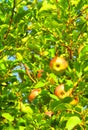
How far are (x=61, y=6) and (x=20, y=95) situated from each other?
1.26 m

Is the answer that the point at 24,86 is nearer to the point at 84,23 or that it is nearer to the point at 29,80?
A: the point at 29,80

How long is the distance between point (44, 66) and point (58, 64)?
1.62 feet

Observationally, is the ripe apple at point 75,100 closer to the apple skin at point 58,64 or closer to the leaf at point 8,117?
the apple skin at point 58,64

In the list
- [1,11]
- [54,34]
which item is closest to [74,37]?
[54,34]

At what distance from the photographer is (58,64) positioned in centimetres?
452

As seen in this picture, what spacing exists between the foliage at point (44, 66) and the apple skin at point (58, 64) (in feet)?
0.21

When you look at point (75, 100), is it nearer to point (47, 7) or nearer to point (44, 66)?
point (44, 66)

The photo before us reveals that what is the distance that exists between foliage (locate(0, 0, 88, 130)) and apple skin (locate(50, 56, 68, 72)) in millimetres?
65

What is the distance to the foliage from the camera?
4.04 meters

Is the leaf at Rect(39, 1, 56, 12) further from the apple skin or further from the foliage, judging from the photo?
the apple skin

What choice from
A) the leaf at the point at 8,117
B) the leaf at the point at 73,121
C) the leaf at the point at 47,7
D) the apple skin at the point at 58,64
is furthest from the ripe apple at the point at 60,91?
the leaf at the point at 47,7

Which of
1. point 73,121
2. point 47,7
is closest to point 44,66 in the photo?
point 47,7

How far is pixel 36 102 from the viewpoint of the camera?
189 inches

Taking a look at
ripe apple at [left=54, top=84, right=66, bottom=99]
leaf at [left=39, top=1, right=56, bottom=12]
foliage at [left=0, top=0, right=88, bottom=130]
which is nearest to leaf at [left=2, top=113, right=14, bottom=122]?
foliage at [left=0, top=0, right=88, bottom=130]
